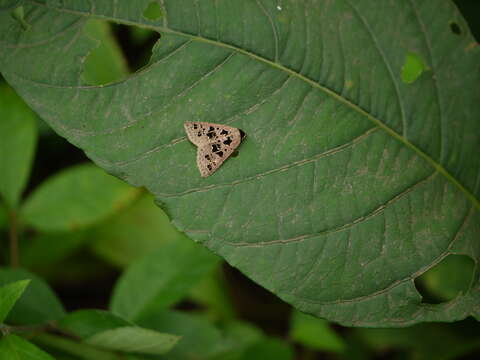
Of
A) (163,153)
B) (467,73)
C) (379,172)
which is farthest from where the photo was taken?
(467,73)

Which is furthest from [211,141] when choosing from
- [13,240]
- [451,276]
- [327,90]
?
[451,276]

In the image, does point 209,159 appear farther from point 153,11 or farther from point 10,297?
point 10,297

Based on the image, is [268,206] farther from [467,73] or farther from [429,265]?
[467,73]

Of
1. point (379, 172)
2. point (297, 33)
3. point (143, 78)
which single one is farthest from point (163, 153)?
point (379, 172)

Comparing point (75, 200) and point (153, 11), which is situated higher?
point (153, 11)

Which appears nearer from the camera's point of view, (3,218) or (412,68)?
(412,68)

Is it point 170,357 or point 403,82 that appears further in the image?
point 170,357

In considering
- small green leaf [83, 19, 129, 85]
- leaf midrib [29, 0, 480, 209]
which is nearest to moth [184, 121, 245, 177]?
leaf midrib [29, 0, 480, 209]
